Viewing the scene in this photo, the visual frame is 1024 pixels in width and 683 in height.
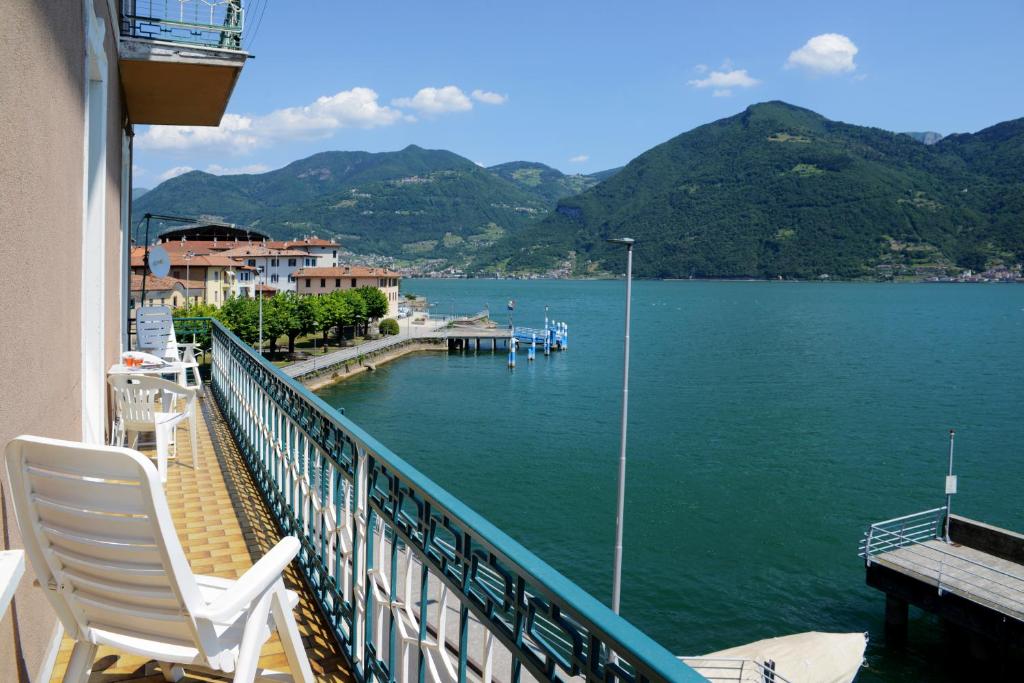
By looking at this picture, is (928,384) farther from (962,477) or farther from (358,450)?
(358,450)

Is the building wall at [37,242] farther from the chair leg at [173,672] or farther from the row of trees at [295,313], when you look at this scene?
the row of trees at [295,313]

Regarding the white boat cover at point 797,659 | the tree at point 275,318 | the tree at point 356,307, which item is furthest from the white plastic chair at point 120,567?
the tree at point 356,307

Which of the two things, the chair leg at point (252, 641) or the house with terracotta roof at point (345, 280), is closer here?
the chair leg at point (252, 641)

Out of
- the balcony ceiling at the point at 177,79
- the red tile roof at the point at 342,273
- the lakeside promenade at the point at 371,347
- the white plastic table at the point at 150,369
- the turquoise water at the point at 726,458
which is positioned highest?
the balcony ceiling at the point at 177,79

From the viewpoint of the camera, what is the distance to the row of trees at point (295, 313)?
43.8 m

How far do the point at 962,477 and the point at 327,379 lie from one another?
32333 millimetres

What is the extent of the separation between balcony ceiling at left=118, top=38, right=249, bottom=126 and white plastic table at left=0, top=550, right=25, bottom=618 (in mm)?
4910

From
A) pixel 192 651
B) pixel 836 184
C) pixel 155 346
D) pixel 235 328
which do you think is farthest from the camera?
pixel 836 184

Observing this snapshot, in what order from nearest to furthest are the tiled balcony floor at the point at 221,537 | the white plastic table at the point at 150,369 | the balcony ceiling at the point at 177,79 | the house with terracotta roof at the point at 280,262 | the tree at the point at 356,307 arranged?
the tiled balcony floor at the point at 221,537
the balcony ceiling at the point at 177,79
the white plastic table at the point at 150,369
the tree at the point at 356,307
the house with terracotta roof at the point at 280,262

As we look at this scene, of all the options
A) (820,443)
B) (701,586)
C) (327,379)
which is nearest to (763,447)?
(820,443)

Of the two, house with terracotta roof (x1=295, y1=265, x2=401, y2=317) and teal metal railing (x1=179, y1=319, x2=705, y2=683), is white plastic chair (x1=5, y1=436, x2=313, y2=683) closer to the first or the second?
teal metal railing (x1=179, y1=319, x2=705, y2=683)

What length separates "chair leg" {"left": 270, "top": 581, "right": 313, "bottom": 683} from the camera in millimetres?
2102

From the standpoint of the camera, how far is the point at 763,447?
3086 cm

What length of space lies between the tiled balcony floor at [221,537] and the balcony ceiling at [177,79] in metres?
3.05
